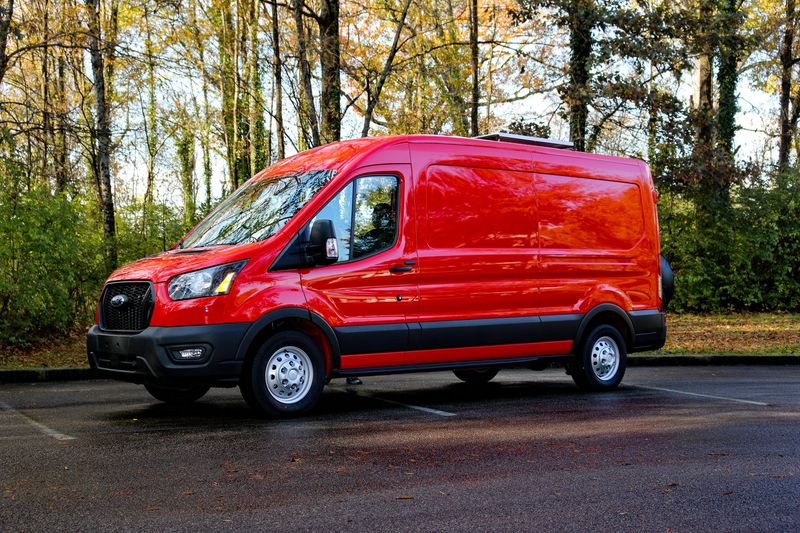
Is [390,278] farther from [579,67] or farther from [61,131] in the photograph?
[579,67]

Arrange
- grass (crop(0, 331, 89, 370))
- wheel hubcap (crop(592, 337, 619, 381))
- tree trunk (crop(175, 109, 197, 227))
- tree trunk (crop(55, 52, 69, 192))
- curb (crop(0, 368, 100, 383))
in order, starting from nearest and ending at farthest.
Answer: wheel hubcap (crop(592, 337, 619, 381)), curb (crop(0, 368, 100, 383)), grass (crop(0, 331, 89, 370)), tree trunk (crop(55, 52, 69, 192)), tree trunk (crop(175, 109, 197, 227))

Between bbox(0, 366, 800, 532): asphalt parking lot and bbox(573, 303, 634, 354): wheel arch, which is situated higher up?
bbox(573, 303, 634, 354): wheel arch

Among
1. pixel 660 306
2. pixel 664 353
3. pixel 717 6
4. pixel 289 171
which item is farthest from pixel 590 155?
pixel 717 6

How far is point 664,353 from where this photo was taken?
1425cm

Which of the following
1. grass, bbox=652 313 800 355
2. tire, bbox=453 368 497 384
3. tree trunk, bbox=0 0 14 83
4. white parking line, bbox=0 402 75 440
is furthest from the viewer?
grass, bbox=652 313 800 355

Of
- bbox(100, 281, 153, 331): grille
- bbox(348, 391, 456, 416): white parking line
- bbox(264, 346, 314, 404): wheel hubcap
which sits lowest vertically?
bbox(348, 391, 456, 416): white parking line

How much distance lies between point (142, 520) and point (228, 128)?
26643 millimetres

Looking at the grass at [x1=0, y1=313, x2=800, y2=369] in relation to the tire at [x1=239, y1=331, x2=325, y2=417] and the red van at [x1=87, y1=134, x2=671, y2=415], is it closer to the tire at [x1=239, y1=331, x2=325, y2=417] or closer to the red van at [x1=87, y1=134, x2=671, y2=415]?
the red van at [x1=87, y1=134, x2=671, y2=415]

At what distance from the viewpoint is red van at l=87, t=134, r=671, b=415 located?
738cm

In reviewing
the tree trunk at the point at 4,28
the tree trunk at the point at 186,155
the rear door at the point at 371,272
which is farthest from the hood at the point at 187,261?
the tree trunk at the point at 186,155

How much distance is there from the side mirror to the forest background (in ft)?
21.6

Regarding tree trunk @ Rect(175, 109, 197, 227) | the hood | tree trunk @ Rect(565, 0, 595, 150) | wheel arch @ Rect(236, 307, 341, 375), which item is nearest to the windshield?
the hood

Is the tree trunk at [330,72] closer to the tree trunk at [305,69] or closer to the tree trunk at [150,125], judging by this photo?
the tree trunk at [305,69]

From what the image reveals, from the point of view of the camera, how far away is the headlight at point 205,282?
731 centimetres
